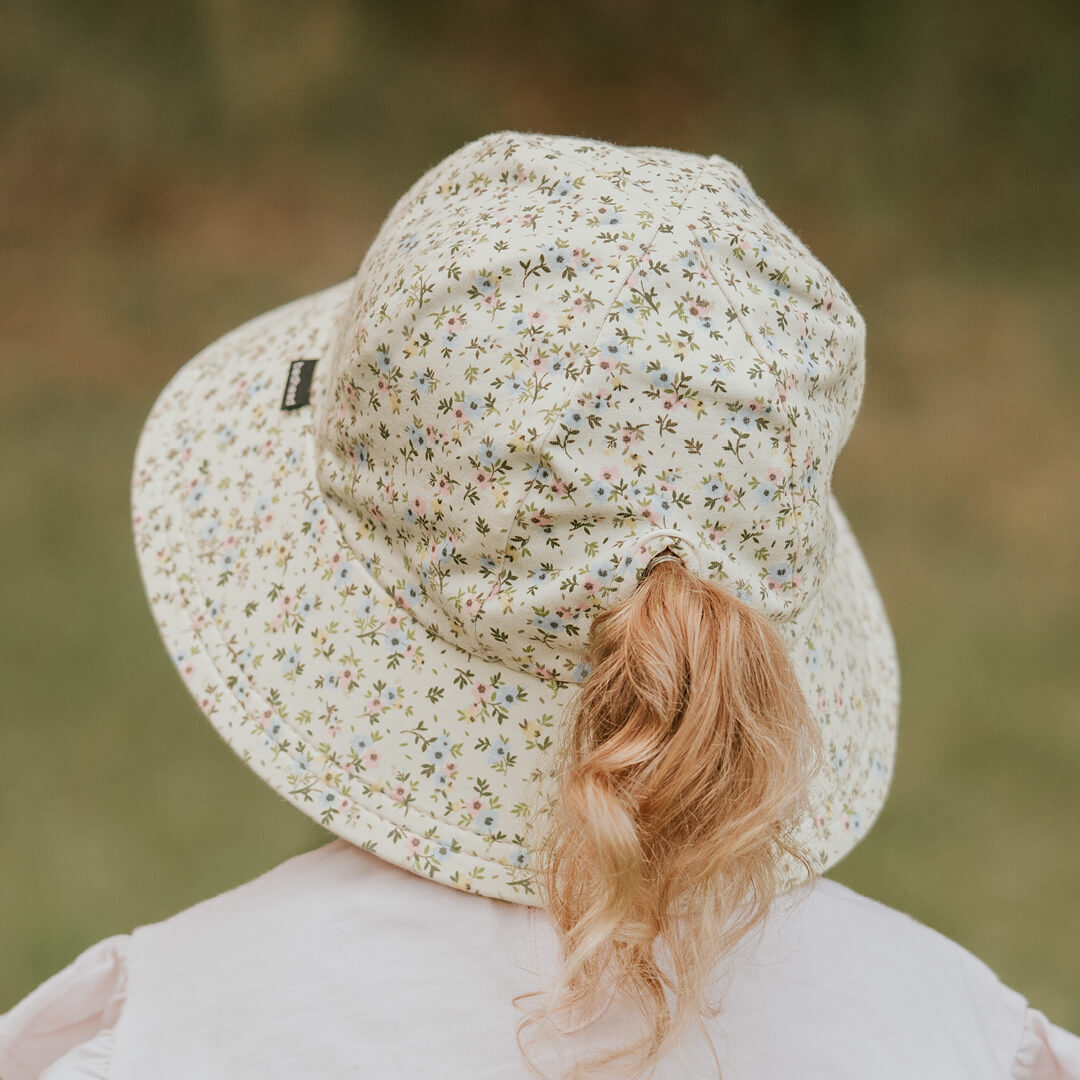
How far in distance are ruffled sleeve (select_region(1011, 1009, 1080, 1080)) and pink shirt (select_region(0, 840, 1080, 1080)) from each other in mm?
24

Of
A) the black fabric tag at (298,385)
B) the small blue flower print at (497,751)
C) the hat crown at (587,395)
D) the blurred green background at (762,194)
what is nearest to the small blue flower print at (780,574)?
the hat crown at (587,395)

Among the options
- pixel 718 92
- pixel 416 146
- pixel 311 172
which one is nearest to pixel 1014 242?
pixel 718 92

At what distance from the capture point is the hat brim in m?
0.44

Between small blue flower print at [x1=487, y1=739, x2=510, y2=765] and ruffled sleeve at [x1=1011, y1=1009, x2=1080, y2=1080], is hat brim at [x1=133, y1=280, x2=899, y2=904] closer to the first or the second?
small blue flower print at [x1=487, y1=739, x2=510, y2=765]

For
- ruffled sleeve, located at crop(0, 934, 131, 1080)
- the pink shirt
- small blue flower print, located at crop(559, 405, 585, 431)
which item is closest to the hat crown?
small blue flower print, located at crop(559, 405, 585, 431)

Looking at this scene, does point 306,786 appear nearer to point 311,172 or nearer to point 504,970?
point 504,970

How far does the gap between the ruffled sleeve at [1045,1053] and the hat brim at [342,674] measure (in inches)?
4.9

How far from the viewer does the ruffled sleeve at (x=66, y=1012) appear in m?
0.50

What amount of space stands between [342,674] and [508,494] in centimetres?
12

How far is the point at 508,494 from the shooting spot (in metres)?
0.39

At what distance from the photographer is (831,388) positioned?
17.1 inches

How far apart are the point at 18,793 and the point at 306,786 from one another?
0.79m

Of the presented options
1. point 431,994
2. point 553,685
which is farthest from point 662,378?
point 431,994

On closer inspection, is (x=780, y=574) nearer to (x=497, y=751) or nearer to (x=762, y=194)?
(x=497, y=751)
